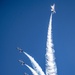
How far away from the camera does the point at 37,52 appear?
2391mm

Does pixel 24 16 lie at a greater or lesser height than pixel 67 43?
greater

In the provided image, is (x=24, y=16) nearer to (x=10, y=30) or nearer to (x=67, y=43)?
(x=10, y=30)

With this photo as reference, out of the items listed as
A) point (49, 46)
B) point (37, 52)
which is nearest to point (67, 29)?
point (49, 46)

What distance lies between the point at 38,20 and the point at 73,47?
59 centimetres

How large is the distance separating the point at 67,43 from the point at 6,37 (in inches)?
34.1

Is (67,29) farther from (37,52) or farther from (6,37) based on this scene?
(6,37)

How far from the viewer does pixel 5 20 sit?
101 inches

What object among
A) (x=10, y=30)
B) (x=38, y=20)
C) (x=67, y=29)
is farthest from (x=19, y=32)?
(x=67, y=29)

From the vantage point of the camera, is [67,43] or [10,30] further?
[10,30]

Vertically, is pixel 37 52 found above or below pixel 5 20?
below

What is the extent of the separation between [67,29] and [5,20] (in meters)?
0.89

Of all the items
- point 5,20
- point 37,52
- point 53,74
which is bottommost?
point 53,74

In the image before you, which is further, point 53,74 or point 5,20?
point 5,20

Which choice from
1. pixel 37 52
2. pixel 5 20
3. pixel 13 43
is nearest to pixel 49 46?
pixel 37 52
